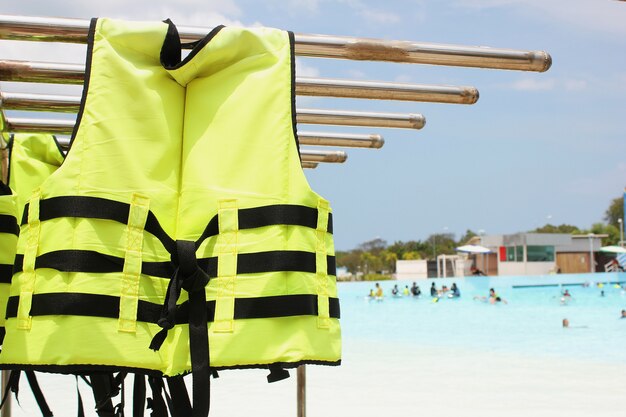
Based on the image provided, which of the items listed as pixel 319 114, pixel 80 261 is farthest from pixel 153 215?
pixel 319 114

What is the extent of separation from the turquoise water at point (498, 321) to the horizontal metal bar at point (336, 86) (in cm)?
981

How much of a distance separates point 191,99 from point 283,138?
0.24 meters

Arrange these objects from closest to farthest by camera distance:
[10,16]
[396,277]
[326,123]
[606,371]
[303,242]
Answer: [10,16]
[303,242]
[326,123]
[606,371]
[396,277]

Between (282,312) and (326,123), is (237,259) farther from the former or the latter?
(326,123)

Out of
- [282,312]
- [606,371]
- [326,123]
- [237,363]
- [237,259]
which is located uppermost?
[326,123]

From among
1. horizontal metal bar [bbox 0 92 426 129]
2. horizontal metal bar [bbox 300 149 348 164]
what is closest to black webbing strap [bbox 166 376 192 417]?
horizontal metal bar [bbox 0 92 426 129]

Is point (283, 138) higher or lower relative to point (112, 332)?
higher

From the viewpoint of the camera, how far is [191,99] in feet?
5.53

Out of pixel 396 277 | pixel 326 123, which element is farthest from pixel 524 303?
pixel 326 123

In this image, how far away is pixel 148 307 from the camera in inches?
61.3

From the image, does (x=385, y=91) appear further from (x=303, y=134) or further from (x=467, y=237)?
(x=467, y=237)


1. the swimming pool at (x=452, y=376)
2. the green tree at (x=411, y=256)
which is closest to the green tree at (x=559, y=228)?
the green tree at (x=411, y=256)

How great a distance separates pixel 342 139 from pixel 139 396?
1.24m

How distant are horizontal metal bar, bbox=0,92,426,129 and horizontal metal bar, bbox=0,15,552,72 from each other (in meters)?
0.48
